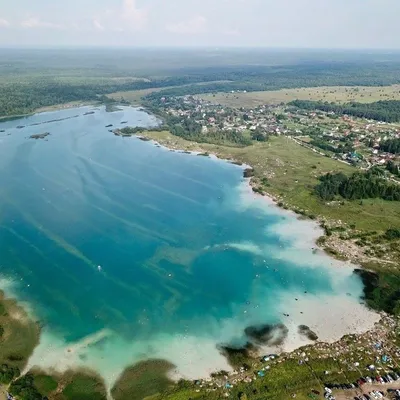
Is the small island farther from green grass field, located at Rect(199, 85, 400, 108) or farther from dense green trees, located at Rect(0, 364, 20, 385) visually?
dense green trees, located at Rect(0, 364, 20, 385)

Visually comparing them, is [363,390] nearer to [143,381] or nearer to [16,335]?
[143,381]

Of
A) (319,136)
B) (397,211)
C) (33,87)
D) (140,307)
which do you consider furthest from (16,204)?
(33,87)

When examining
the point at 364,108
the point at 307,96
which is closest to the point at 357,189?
the point at 364,108

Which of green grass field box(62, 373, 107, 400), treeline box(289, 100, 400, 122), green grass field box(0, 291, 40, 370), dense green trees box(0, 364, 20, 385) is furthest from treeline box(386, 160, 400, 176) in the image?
dense green trees box(0, 364, 20, 385)

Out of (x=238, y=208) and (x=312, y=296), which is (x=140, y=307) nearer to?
(x=312, y=296)

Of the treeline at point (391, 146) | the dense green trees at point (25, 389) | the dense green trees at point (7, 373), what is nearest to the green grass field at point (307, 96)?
the treeline at point (391, 146)
